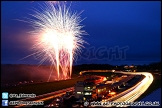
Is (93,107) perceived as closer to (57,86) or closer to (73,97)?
(73,97)

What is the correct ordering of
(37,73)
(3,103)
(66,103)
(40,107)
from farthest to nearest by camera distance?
(37,73)
(66,103)
(40,107)
(3,103)

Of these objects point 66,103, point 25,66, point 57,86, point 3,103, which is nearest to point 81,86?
point 66,103

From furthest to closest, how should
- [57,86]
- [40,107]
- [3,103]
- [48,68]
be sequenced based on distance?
[48,68]
[57,86]
[40,107]
[3,103]

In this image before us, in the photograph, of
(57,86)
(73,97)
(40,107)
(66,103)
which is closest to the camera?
(40,107)

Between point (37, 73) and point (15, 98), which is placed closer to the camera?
point (15, 98)

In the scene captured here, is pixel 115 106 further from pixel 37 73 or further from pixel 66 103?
pixel 37 73

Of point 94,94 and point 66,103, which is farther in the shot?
point 94,94

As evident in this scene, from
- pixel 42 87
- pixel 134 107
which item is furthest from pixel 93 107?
pixel 42 87

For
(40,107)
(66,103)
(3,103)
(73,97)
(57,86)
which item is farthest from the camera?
(57,86)
